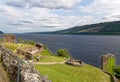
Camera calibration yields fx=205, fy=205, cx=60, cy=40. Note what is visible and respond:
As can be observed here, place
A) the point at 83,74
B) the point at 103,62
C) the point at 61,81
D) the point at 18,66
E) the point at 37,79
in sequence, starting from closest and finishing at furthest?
the point at 37,79 → the point at 18,66 → the point at 61,81 → the point at 83,74 → the point at 103,62

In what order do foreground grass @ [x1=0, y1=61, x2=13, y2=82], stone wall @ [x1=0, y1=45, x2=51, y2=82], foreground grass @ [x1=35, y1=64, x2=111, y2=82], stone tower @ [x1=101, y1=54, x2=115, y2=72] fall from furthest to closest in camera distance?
1. stone tower @ [x1=101, y1=54, x2=115, y2=72]
2. foreground grass @ [x1=35, y1=64, x2=111, y2=82]
3. foreground grass @ [x1=0, y1=61, x2=13, y2=82]
4. stone wall @ [x1=0, y1=45, x2=51, y2=82]

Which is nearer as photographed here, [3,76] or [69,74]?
[3,76]

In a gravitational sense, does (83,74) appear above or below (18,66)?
below

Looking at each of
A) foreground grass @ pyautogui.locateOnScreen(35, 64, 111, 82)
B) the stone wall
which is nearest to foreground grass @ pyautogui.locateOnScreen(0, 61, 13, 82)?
the stone wall

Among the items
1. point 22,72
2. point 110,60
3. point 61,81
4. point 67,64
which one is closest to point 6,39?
point 67,64

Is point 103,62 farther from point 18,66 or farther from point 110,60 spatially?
point 18,66

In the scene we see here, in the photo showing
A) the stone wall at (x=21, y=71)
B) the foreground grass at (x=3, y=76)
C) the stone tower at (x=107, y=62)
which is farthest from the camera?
the stone tower at (x=107, y=62)

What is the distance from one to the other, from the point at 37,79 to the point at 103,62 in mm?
66890

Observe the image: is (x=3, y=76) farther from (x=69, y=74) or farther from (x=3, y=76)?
(x=69, y=74)

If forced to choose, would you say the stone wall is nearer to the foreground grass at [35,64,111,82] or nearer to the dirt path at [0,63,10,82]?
the dirt path at [0,63,10,82]

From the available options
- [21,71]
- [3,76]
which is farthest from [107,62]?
[21,71]

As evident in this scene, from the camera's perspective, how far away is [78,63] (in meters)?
55.2

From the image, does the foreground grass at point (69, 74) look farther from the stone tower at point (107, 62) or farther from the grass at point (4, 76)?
the stone tower at point (107, 62)

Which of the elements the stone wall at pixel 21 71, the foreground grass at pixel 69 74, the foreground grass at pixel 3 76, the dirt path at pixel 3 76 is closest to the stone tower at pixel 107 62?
the foreground grass at pixel 69 74
